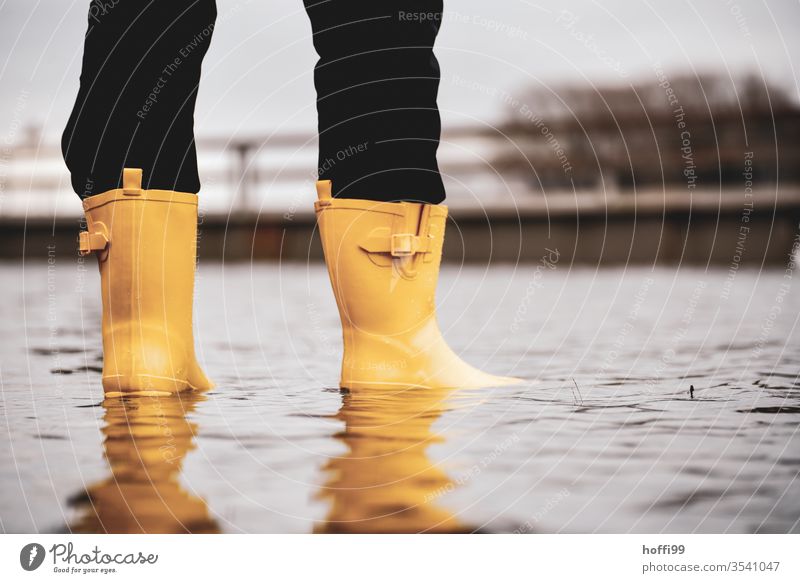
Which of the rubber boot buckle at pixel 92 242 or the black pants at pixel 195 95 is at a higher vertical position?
the black pants at pixel 195 95

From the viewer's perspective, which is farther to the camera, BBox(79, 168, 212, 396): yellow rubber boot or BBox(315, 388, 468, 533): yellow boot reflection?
BBox(79, 168, 212, 396): yellow rubber boot

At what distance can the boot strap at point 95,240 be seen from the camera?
1846 mm

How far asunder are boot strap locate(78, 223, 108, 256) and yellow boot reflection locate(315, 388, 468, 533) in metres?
0.57

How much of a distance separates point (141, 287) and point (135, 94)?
0.35 m

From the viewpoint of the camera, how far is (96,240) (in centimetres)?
185

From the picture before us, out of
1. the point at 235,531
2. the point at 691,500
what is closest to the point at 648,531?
the point at 691,500

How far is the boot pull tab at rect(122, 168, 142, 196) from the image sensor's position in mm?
1812

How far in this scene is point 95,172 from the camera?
73.0 inches

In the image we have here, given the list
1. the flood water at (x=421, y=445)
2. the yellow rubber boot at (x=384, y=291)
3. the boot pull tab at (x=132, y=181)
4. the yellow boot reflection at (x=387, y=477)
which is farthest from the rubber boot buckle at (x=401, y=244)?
the boot pull tab at (x=132, y=181)

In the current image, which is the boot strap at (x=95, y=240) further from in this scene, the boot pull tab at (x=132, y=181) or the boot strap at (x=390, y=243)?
the boot strap at (x=390, y=243)

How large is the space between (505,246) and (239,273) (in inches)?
101

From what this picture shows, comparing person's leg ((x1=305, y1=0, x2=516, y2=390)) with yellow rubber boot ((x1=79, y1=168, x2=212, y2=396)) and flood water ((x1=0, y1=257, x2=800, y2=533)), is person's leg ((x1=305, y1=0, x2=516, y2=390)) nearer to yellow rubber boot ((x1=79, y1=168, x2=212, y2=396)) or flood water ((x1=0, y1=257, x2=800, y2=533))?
flood water ((x1=0, y1=257, x2=800, y2=533))

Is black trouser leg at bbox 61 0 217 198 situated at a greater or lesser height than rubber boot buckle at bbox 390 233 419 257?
greater

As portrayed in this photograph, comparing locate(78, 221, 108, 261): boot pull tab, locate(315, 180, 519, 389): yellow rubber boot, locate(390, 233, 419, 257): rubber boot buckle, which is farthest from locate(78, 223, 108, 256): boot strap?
locate(390, 233, 419, 257): rubber boot buckle
